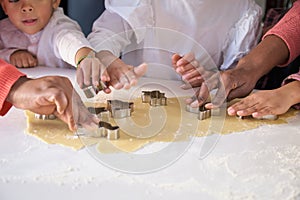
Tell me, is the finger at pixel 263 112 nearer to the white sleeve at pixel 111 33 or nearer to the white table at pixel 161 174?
the white table at pixel 161 174

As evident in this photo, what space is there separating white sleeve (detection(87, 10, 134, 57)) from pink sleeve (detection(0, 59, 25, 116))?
30 centimetres

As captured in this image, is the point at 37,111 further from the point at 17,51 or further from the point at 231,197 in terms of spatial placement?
the point at 17,51

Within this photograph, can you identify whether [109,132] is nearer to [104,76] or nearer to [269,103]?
[104,76]

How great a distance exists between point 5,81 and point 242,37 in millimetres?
605

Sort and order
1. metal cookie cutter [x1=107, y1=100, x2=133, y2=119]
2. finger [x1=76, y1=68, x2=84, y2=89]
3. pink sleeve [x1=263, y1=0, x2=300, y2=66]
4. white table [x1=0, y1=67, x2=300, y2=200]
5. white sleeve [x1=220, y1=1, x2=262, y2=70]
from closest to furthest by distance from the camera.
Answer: white table [x1=0, y1=67, x2=300, y2=200], metal cookie cutter [x1=107, y1=100, x2=133, y2=119], finger [x1=76, y1=68, x2=84, y2=89], pink sleeve [x1=263, y1=0, x2=300, y2=66], white sleeve [x1=220, y1=1, x2=262, y2=70]

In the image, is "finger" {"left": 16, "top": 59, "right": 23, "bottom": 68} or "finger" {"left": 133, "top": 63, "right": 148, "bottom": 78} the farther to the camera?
"finger" {"left": 16, "top": 59, "right": 23, "bottom": 68}

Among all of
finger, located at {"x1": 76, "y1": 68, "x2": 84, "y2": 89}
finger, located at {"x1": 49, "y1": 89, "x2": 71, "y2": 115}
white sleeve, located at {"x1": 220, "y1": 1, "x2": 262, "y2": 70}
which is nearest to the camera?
finger, located at {"x1": 49, "y1": 89, "x2": 71, "y2": 115}

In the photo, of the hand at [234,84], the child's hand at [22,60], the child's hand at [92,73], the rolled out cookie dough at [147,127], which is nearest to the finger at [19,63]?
the child's hand at [22,60]

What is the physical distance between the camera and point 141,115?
0.78m

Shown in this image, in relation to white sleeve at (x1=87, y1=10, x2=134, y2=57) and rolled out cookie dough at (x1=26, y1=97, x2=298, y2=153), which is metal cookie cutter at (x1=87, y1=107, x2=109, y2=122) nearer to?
rolled out cookie dough at (x1=26, y1=97, x2=298, y2=153)

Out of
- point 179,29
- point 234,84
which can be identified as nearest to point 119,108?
point 234,84

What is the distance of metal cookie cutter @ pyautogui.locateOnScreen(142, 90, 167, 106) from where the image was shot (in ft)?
2.75

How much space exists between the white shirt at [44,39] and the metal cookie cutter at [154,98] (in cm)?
36

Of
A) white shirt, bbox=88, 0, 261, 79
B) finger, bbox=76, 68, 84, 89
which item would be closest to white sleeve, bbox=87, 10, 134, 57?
white shirt, bbox=88, 0, 261, 79
